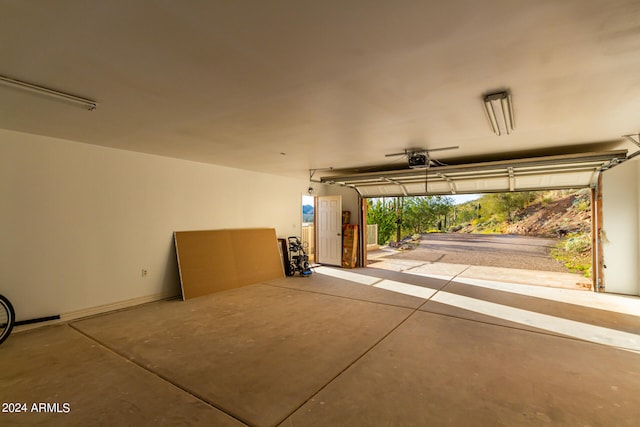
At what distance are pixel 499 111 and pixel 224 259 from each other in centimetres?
541

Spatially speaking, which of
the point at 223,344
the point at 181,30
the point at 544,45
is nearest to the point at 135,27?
the point at 181,30

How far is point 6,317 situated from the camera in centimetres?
361

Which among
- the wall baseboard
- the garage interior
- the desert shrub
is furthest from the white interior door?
the desert shrub

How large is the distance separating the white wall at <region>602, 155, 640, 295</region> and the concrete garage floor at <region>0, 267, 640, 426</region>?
758 millimetres

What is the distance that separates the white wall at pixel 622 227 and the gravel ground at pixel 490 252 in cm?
318

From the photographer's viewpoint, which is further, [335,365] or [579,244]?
[579,244]

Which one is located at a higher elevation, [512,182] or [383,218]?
[512,182]

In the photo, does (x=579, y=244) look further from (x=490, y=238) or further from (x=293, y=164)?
(x=293, y=164)

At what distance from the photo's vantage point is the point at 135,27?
5.51 ft

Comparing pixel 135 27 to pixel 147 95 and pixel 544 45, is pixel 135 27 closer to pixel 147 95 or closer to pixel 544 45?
pixel 147 95

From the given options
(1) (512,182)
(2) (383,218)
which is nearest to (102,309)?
(1) (512,182)

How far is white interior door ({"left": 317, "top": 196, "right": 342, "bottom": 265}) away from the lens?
28.2 ft

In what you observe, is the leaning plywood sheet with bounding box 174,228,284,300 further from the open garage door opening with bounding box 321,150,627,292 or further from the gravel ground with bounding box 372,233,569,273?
the gravel ground with bounding box 372,233,569,273

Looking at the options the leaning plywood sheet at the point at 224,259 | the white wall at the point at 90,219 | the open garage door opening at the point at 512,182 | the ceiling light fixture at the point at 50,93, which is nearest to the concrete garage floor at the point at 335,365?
the white wall at the point at 90,219
